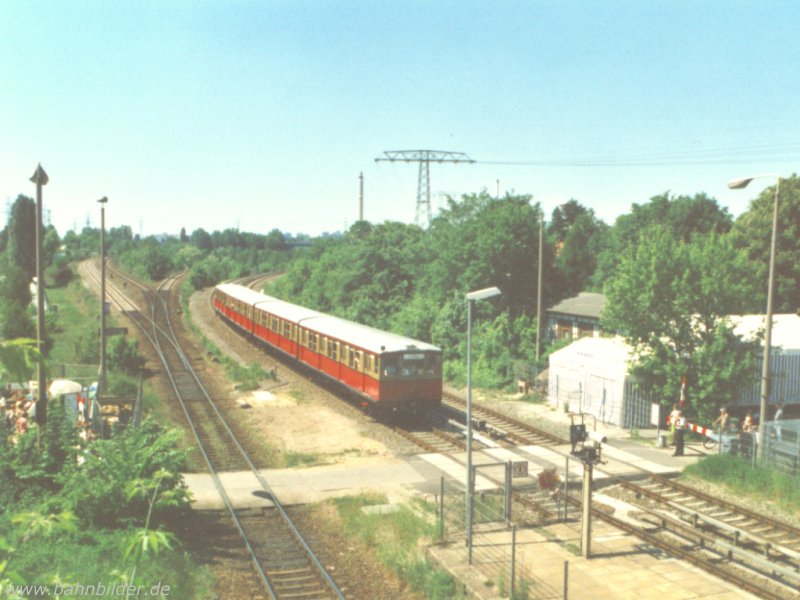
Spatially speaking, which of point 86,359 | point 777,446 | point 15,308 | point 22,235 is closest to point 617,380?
point 777,446

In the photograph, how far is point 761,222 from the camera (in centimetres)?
3991

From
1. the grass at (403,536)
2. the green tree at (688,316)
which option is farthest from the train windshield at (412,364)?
the grass at (403,536)

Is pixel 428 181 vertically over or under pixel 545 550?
over

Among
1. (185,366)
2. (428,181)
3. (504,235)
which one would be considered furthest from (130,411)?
(428,181)

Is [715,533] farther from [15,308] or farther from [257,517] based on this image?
[15,308]

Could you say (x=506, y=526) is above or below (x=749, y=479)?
below

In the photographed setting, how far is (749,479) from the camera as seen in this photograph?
1756cm

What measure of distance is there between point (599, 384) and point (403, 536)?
1357 cm

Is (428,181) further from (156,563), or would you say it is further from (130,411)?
(156,563)

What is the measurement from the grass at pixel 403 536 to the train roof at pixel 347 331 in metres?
7.64

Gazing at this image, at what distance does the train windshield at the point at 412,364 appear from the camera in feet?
75.5

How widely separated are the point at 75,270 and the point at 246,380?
202 feet

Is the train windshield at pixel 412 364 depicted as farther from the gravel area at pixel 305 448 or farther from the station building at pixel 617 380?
the station building at pixel 617 380

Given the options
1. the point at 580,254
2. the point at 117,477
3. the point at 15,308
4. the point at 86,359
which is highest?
the point at 580,254
